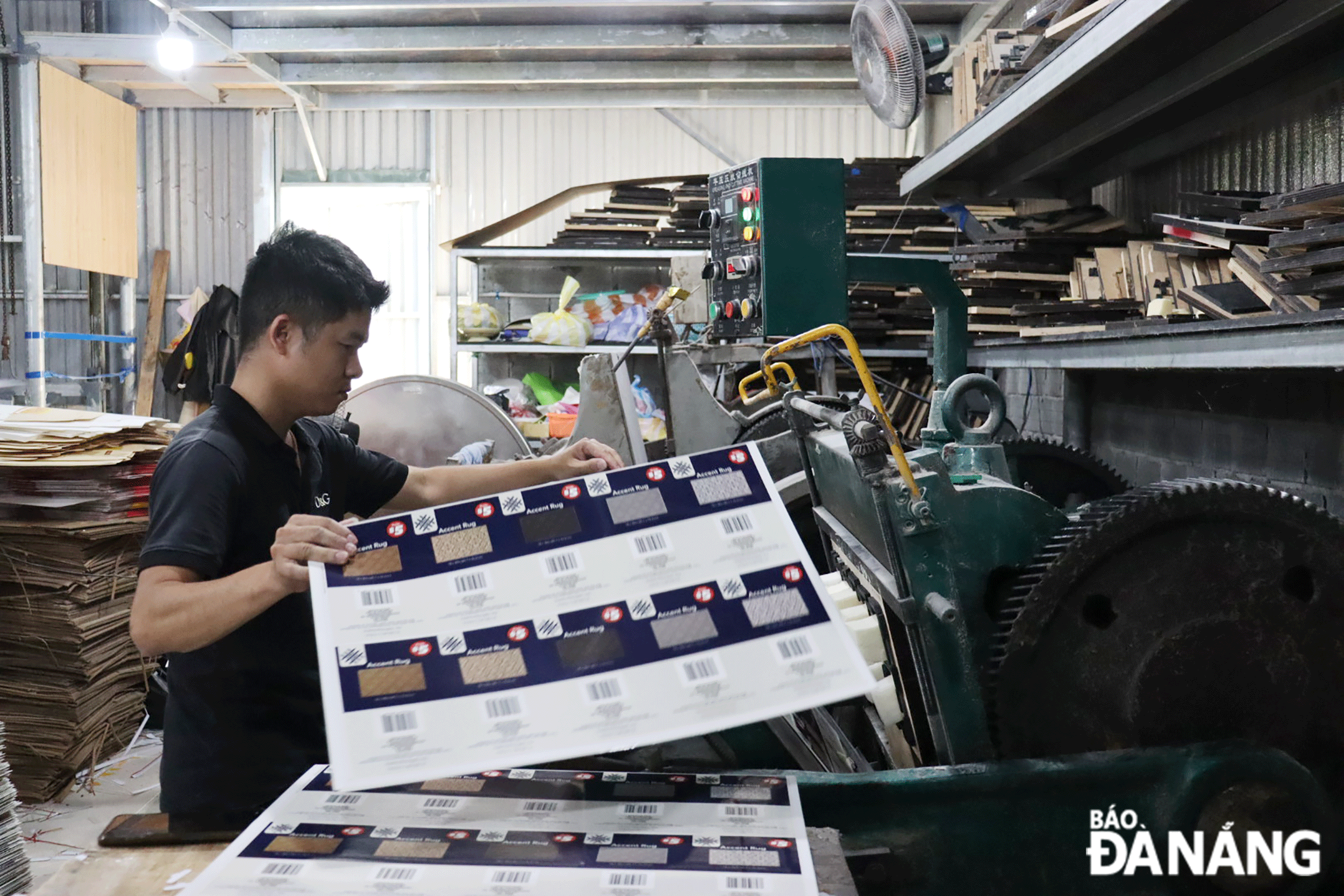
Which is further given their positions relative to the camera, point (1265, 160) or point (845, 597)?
point (1265, 160)

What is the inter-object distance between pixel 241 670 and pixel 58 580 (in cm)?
190

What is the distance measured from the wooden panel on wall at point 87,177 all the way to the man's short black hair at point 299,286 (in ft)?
22.7

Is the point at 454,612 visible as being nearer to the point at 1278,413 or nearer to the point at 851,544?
the point at 851,544

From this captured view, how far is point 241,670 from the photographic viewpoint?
1.53 m

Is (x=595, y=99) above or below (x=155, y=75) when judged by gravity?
below

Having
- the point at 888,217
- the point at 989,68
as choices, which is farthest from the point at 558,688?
the point at 888,217

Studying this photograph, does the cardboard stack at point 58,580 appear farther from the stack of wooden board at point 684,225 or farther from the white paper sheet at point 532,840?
the stack of wooden board at point 684,225

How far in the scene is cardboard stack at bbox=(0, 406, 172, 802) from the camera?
2969 mm

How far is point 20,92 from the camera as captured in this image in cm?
722

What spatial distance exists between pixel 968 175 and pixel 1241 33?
1615mm

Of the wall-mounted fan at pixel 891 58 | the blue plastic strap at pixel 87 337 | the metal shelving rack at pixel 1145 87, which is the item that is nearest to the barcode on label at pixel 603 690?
the metal shelving rack at pixel 1145 87

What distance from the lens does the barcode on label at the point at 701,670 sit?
39.8 inches

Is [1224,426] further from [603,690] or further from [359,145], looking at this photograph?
[359,145]

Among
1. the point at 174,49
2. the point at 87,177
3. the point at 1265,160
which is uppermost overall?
the point at 174,49
